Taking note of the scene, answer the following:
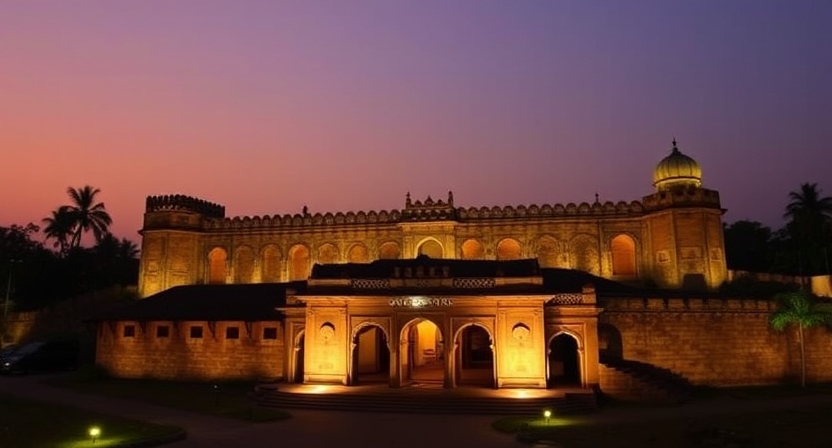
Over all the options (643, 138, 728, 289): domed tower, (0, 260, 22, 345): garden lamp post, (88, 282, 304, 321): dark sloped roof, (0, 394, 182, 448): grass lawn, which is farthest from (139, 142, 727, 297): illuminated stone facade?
(0, 394, 182, 448): grass lawn

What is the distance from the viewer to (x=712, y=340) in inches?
1324

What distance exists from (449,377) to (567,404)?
5.37m

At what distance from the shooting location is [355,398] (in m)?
26.0

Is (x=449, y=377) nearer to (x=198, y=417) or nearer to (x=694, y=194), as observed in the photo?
(x=198, y=417)

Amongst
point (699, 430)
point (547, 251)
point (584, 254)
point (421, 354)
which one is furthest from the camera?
point (547, 251)

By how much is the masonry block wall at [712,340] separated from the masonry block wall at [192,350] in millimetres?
17476

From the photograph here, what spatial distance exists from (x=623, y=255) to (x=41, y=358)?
38877 millimetres

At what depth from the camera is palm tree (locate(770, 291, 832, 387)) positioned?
107 feet

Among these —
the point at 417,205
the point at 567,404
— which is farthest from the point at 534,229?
the point at 567,404

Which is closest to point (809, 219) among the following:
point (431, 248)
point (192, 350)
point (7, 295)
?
point (431, 248)

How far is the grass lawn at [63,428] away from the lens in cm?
1841

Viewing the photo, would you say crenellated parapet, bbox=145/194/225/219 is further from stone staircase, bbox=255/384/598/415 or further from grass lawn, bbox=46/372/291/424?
stone staircase, bbox=255/384/598/415

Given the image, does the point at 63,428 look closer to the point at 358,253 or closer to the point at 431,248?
the point at 358,253

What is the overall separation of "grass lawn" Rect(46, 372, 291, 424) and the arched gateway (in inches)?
148
